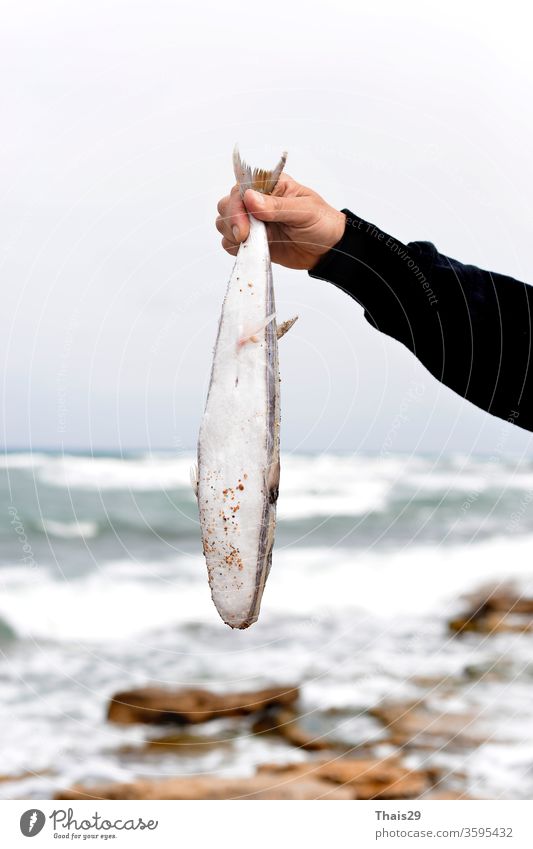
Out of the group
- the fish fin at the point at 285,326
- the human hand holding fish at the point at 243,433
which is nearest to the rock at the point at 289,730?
the human hand holding fish at the point at 243,433

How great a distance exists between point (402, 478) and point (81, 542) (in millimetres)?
6270

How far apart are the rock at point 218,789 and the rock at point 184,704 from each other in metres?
0.71

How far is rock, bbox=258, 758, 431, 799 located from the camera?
4.23 m

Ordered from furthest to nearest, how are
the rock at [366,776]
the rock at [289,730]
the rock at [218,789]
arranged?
1. the rock at [289,730]
2. the rock at [366,776]
3. the rock at [218,789]

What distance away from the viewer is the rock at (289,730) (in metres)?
4.76

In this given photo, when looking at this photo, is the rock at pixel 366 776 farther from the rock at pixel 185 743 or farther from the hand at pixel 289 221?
the hand at pixel 289 221

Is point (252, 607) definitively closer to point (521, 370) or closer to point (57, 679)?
point (521, 370)

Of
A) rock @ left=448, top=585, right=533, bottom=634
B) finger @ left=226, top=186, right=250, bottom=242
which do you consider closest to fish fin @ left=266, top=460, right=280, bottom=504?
finger @ left=226, top=186, right=250, bottom=242

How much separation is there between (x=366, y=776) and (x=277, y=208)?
3.37 m

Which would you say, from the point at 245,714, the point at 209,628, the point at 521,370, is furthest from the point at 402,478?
the point at 521,370

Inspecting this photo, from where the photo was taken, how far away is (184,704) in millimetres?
4961

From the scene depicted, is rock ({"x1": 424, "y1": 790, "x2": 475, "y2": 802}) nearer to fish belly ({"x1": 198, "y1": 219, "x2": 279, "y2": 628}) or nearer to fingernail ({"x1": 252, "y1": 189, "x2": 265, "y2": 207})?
fish belly ({"x1": 198, "y1": 219, "x2": 279, "y2": 628})

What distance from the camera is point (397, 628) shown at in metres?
6.70

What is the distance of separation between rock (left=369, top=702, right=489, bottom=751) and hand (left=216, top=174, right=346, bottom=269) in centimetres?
333
